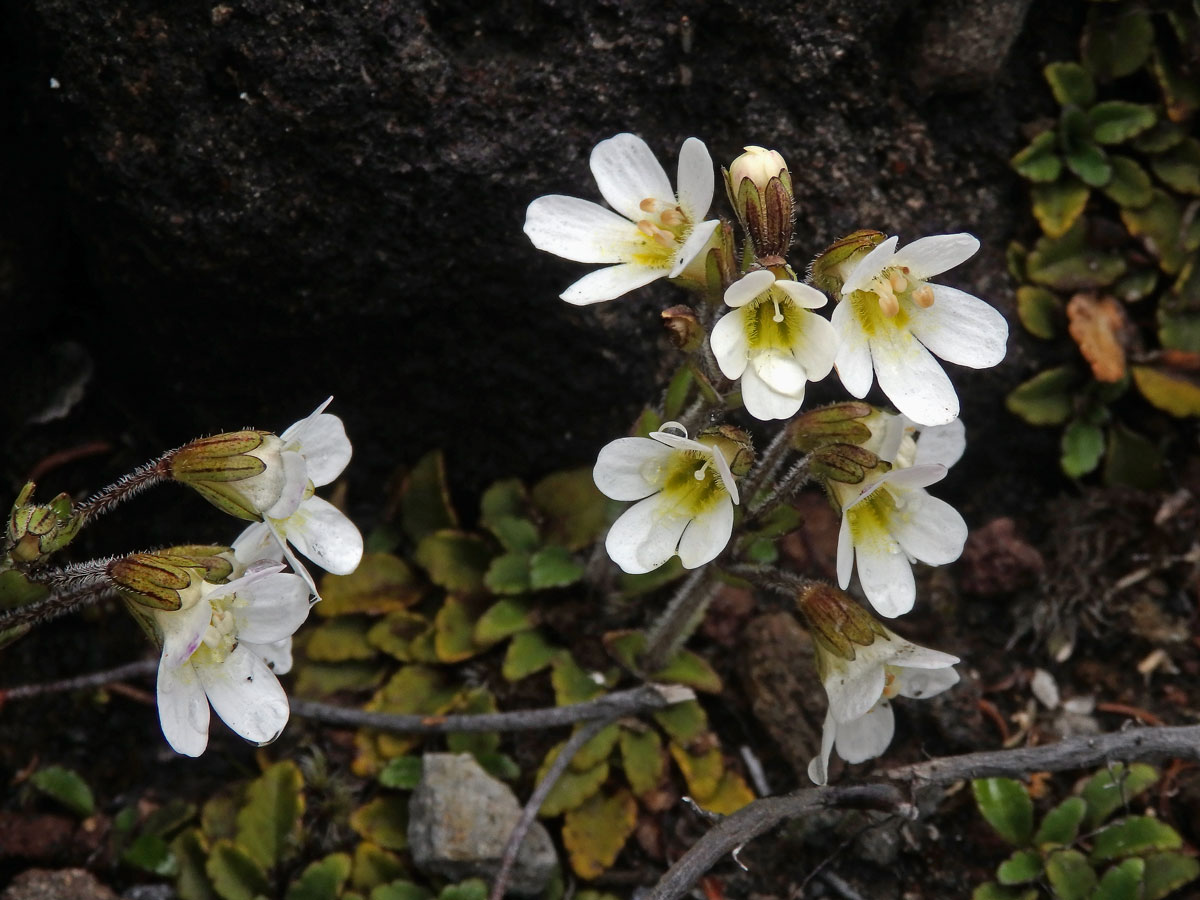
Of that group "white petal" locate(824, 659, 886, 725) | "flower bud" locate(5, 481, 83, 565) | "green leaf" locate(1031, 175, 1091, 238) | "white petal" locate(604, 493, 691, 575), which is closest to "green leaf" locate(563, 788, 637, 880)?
"white petal" locate(824, 659, 886, 725)

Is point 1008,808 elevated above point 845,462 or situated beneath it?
situated beneath

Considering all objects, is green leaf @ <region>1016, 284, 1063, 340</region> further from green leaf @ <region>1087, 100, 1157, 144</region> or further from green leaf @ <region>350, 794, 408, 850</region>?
green leaf @ <region>350, 794, 408, 850</region>

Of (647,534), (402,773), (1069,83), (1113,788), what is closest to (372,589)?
(402,773)

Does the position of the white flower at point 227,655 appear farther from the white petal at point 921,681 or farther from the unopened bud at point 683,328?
the white petal at point 921,681

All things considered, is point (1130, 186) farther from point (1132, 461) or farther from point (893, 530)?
point (893, 530)

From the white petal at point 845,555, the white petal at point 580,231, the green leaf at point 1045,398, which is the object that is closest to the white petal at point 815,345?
the white petal at point 845,555

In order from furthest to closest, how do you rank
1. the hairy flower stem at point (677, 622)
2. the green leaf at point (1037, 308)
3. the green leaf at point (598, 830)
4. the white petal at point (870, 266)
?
the green leaf at point (1037, 308), the green leaf at point (598, 830), the hairy flower stem at point (677, 622), the white petal at point (870, 266)
